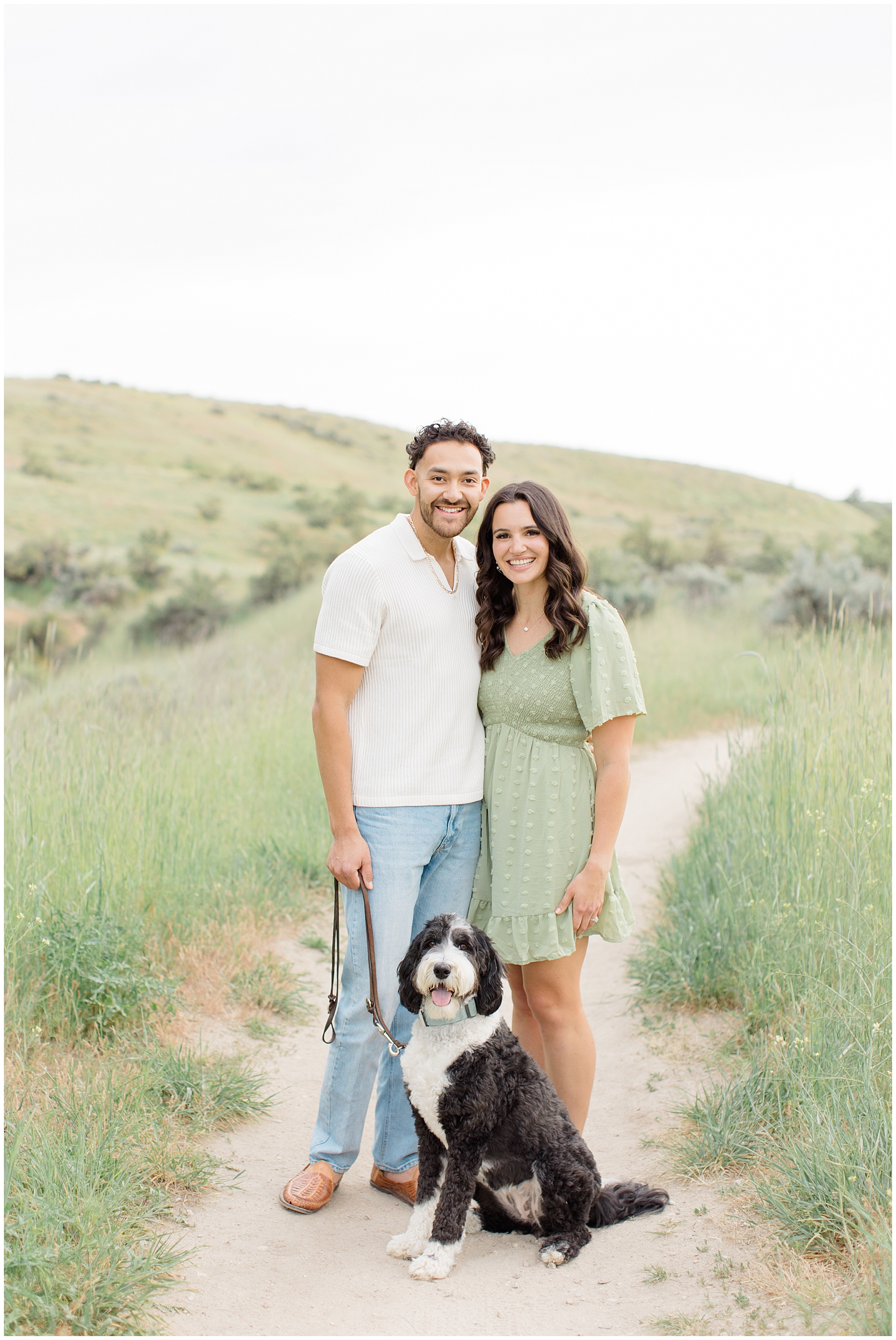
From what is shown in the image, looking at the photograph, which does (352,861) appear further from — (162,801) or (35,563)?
(35,563)

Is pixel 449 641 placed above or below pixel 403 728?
above

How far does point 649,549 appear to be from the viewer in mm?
32281

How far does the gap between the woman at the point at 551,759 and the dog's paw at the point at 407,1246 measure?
688 mm

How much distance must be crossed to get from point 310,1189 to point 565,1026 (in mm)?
1049

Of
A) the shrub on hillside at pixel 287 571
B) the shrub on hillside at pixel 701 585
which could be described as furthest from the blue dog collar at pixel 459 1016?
the shrub on hillside at pixel 287 571

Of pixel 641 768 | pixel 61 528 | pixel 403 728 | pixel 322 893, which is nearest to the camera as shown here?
pixel 403 728

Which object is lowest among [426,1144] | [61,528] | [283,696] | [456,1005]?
[426,1144]

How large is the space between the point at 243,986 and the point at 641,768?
19.7ft

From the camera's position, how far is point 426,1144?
305 cm

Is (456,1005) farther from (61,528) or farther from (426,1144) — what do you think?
(61,528)

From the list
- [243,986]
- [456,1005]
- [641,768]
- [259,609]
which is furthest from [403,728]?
[259,609]

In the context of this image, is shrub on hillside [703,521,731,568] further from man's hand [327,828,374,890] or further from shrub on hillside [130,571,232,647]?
man's hand [327,828,374,890]

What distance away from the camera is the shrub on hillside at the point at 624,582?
19656mm

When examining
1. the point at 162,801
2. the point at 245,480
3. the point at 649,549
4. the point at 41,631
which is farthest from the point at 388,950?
the point at 245,480
